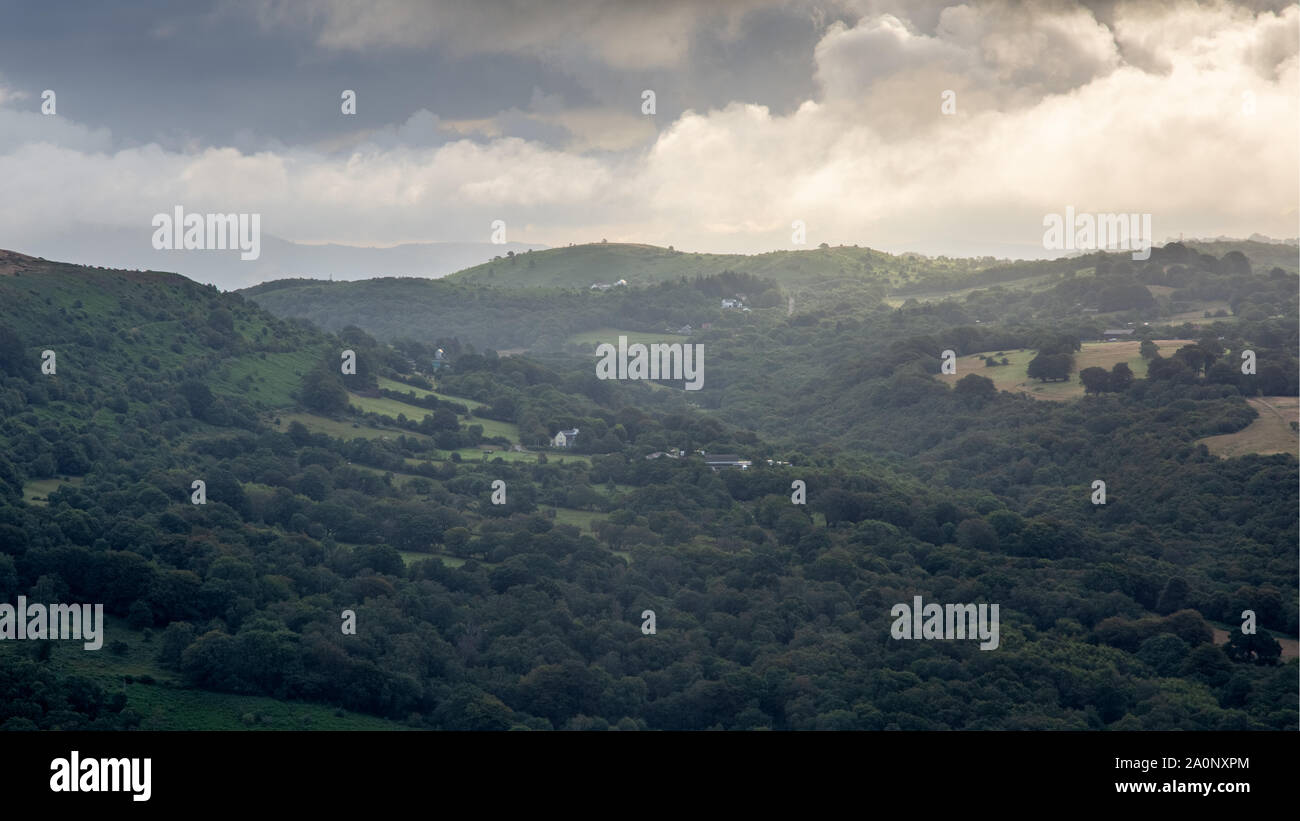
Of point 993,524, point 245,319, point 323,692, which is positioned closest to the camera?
point 323,692

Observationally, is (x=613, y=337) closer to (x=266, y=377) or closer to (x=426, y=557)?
(x=266, y=377)

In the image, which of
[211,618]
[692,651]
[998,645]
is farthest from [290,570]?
[998,645]

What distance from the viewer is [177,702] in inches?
1635

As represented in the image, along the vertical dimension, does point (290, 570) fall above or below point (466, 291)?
below

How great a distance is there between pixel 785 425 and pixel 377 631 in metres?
69.9

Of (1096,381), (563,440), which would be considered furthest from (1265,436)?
(563,440)

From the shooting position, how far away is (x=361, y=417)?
86.8m

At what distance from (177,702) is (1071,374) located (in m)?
80.4

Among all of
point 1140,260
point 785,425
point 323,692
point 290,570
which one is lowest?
point 323,692

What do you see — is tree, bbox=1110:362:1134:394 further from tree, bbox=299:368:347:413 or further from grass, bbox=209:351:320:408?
grass, bbox=209:351:320:408

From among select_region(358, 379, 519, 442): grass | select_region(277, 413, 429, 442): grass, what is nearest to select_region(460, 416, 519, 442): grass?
select_region(358, 379, 519, 442): grass

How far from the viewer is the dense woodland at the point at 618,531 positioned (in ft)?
149

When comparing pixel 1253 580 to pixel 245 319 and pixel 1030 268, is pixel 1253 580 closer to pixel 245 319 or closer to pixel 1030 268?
pixel 245 319

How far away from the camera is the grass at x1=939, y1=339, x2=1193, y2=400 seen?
321 feet
